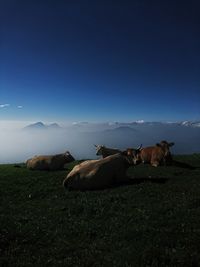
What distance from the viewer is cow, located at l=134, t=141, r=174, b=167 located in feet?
99.0

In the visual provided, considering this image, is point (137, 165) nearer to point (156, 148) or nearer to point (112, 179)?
point (156, 148)

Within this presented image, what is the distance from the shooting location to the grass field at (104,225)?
1141cm

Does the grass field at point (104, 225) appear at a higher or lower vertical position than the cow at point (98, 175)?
lower

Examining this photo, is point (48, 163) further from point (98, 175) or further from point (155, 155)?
point (98, 175)

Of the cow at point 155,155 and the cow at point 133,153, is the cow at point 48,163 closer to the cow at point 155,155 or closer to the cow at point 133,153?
the cow at point 133,153

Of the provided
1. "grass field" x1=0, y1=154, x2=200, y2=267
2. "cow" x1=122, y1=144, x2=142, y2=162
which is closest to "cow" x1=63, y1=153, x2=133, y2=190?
"grass field" x1=0, y1=154, x2=200, y2=267

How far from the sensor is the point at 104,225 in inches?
574

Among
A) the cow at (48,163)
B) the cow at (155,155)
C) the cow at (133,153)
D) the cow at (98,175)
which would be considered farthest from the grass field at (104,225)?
the cow at (48,163)

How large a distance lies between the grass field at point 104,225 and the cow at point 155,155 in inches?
242

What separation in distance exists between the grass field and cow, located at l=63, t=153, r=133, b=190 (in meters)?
0.89

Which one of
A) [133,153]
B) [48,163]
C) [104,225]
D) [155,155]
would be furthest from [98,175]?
[48,163]

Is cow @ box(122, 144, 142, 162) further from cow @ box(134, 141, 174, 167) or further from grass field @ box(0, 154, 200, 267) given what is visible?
grass field @ box(0, 154, 200, 267)

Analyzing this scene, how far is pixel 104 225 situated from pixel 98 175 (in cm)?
847

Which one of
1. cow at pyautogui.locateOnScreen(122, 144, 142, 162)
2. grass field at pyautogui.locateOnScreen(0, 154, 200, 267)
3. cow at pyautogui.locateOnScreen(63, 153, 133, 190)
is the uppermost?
cow at pyautogui.locateOnScreen(122, 144, 142, 162)
